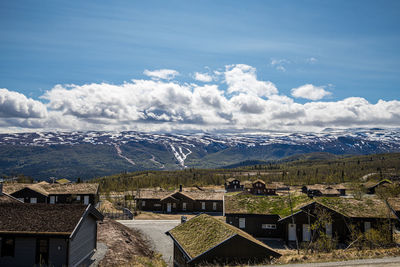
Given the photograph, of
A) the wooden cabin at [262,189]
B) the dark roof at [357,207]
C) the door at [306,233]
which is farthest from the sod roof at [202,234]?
the wooden cabin at [262,189]

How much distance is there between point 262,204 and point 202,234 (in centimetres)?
2102

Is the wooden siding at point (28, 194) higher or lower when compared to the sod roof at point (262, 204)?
lower

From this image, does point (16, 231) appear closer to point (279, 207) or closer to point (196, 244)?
point (196, 244)

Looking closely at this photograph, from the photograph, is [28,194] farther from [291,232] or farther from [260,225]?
→ [291,232]

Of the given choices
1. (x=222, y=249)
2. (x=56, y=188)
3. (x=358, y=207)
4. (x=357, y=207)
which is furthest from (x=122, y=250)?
(x=56, y=188)

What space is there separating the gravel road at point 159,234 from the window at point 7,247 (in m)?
15.0

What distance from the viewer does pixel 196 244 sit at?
26.9 m

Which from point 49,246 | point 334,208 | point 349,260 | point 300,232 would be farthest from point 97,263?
point 334,208

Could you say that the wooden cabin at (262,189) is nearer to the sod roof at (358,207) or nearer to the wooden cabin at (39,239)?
the sod roof at (358,207)

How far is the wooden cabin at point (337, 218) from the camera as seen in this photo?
3994cm

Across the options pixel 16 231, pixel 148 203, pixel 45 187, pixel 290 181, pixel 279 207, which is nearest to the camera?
pixel 16 231

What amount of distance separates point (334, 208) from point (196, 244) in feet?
73.1

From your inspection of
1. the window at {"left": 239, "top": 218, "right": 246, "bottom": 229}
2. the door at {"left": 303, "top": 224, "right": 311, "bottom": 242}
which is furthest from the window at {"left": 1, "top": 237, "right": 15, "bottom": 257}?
the door at {"left": 303, "top": 224, "right": 311, "bottom": 242}

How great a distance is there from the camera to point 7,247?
25000mm
